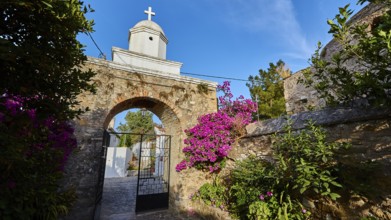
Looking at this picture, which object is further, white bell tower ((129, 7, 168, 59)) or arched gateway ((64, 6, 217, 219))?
white bell tower ((129, 7, 168, 59))

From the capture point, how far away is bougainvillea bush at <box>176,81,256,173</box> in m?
5.59

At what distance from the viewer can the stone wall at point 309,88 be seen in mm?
7703

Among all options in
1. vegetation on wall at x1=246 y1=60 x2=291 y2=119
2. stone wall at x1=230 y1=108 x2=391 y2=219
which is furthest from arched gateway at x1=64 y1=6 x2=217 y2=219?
vegetation on wall at x1=246 y1=60 x2=291 y2=119

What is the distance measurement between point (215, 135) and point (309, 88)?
8.52 m

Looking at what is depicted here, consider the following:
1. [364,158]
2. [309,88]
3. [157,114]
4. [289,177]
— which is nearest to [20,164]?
[289,177]

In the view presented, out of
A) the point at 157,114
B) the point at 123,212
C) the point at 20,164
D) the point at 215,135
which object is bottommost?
the point at 123,212

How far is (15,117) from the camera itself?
168 cm

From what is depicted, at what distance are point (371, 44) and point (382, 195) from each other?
2037 mm

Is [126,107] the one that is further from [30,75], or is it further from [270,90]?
[270,90]

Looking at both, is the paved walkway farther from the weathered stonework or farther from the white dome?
the white dome

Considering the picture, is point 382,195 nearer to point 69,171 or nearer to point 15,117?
point 15,117

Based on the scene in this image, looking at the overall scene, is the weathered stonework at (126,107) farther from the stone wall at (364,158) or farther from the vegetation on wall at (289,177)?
the stone wall at (364,158)

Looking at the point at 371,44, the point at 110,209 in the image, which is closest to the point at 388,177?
the point at 371,44

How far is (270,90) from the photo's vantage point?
1521 cm
